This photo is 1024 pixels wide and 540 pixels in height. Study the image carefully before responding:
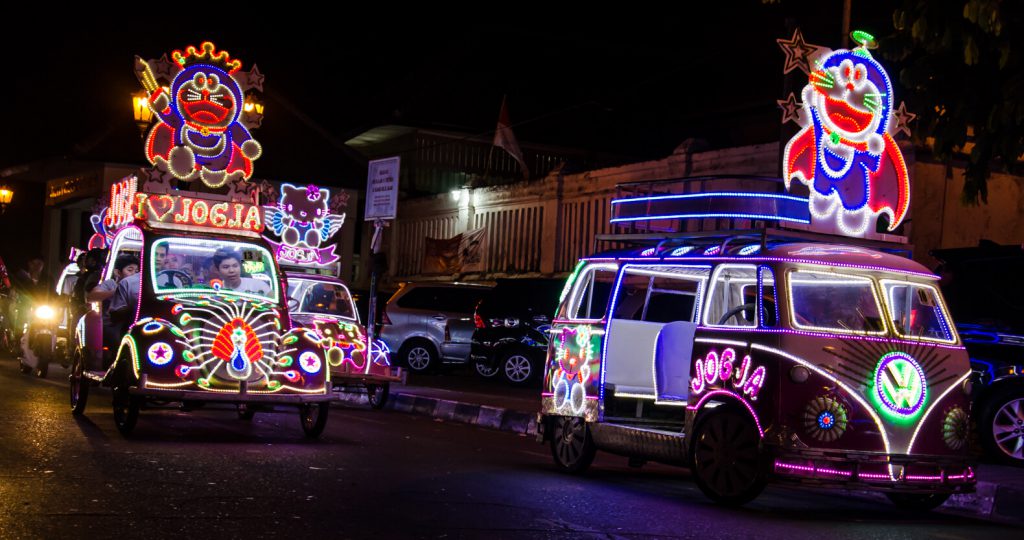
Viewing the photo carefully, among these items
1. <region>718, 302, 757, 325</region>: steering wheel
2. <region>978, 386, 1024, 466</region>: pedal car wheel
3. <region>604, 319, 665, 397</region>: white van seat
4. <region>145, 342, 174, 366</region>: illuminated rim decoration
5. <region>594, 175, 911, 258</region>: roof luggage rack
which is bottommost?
<region>978, 386, 1024, 466</region>: pedal car wheel

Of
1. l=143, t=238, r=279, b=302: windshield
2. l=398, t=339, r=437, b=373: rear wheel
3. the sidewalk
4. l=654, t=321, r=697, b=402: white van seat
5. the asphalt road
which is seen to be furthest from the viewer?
l=398, t=339, r=437, b=373: rear wheel

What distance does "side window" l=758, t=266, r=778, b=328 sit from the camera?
9.09 metres

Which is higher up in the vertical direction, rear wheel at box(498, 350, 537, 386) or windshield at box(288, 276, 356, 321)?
windshield at box(288, 276, 356, 321)

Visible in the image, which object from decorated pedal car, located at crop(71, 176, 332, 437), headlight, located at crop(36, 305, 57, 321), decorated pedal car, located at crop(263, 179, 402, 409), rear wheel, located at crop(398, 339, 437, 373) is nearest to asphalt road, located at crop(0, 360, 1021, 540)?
decorated pedal car, located at crop(71, 176, 332, 437)

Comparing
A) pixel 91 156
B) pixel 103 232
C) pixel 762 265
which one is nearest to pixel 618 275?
pixel 762 265

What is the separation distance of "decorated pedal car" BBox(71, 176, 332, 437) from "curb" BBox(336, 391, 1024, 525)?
2.16 metres

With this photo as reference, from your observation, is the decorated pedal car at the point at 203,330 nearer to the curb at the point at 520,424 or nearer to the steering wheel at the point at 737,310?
the curb at the point at 520,424

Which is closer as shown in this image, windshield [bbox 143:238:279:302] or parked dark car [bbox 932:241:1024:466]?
parked dark car [bbox 932:241:1024:466]

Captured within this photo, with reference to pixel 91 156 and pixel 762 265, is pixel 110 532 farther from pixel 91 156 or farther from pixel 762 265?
pixel 91 156

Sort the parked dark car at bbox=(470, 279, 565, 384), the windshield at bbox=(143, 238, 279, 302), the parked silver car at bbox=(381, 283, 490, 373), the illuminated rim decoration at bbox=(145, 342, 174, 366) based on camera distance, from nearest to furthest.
A: the illuminated rim decoration at bbox=(145, 342, 174, 366) → the windshield at bbox=(143, 238, 279, 302) → the parked dark car at bbox=(470, 279, 565, 384) → the parked silver car at bbox=(381, 283, 490, 373)

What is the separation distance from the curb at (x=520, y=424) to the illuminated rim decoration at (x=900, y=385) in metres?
1.45

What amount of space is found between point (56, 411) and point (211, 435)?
2.67 meters

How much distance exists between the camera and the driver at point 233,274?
1335 cm

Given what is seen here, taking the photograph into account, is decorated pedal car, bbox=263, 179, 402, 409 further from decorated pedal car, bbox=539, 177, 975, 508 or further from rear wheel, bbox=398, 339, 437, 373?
decorated pedal car, bbox=539, 177, 975, 508
